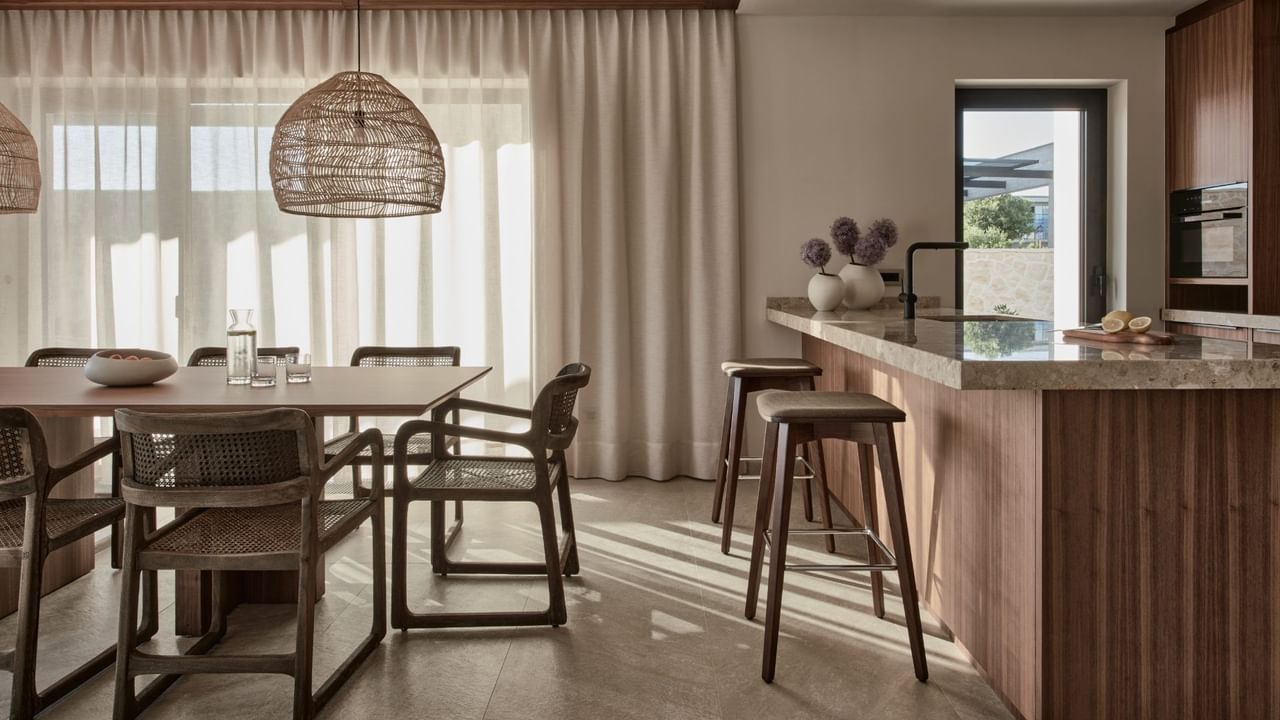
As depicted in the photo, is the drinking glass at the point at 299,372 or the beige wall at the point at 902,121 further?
the beige wall at the point at 902,121

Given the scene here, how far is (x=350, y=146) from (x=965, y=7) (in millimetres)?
3234

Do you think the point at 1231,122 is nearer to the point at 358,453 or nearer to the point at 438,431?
the point at 438,431

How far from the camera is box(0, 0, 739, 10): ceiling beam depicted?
462cm

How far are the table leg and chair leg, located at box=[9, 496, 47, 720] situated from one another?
86cm

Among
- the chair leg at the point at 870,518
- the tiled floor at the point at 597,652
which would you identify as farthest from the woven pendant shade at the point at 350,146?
the chair leg at the point at 870,518

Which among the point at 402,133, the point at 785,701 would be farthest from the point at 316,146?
the point at 785,701

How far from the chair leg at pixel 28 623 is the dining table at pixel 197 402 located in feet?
1.12

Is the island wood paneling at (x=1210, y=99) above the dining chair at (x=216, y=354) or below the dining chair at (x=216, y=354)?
above

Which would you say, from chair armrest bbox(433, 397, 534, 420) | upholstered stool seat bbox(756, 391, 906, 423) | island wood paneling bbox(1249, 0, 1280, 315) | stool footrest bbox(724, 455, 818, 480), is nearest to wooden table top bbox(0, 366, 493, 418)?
chair armrest bbox(433, 397, 534, 420)

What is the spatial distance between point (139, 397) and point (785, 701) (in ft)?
6.30

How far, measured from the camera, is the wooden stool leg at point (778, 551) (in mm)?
2309

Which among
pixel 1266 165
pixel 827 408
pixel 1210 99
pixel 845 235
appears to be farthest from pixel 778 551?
pixel 1210 99

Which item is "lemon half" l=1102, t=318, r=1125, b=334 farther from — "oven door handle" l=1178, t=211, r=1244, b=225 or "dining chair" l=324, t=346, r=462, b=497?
"oven door handle" l=1178, t=211, r=1244, b=225

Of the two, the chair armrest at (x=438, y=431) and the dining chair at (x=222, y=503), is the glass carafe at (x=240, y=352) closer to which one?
the chair armrest at (x=438, y=431)
